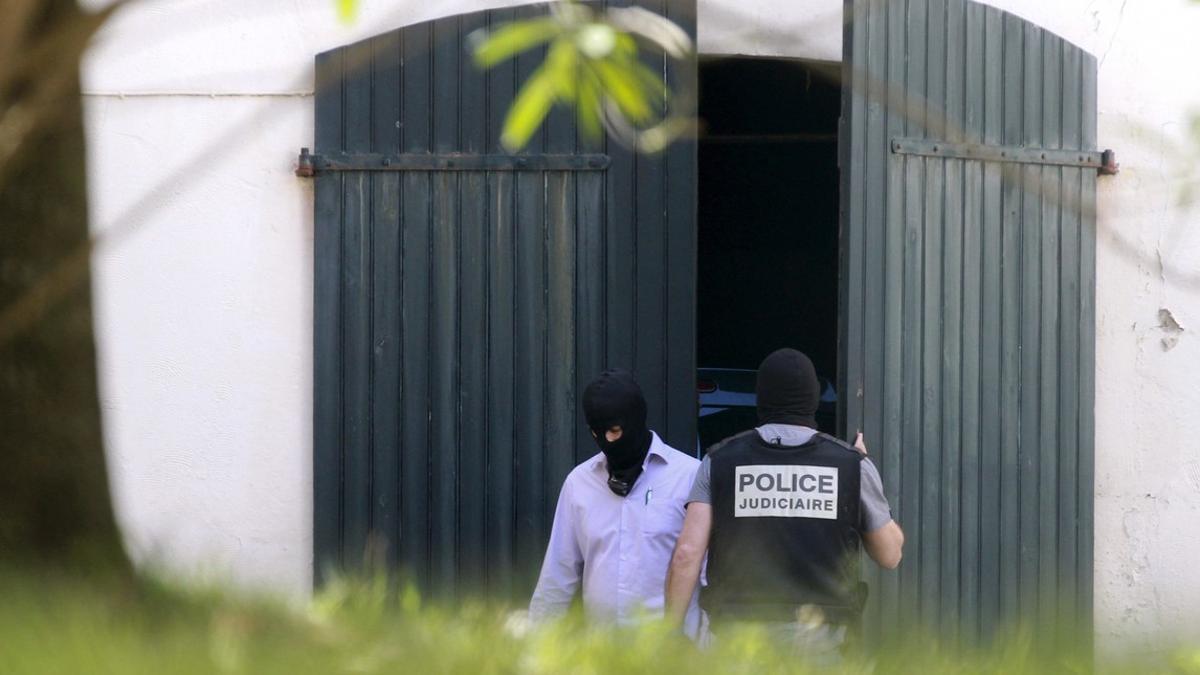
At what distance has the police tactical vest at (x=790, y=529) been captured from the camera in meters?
4.15

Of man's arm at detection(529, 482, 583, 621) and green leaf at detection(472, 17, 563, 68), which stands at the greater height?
green leaf at detection(472, 17, 563, 68)

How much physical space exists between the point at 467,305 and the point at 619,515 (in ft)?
3.75

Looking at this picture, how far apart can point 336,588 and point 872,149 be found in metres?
2.67

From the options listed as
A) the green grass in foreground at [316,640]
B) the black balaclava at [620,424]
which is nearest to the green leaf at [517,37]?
the green grass in foreground at [316,640]

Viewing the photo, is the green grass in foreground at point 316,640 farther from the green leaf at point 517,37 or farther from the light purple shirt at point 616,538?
the light purple shirt at point 616,538

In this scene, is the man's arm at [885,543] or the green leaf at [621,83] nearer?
the green leaf at [621,83]

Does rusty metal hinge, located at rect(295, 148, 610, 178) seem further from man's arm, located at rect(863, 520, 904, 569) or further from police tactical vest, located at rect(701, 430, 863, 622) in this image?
man's arm, located at rect(863, 520, 904, 569)

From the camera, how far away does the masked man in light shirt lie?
4441 millimetres

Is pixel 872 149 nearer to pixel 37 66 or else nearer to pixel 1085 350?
pixel 1085 350

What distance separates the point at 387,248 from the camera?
17.7ft

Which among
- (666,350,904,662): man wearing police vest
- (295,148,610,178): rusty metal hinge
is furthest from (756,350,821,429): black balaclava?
(295,148,610,178): rusty metal hinge

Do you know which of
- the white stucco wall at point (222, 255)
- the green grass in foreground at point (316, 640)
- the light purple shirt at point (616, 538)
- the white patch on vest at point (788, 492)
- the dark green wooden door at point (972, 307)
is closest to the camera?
the green grass in foreground at point (316, 640)

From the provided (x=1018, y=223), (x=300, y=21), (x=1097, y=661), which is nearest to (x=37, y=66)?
(x=1097, y=661)

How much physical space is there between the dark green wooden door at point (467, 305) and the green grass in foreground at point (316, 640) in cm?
220
